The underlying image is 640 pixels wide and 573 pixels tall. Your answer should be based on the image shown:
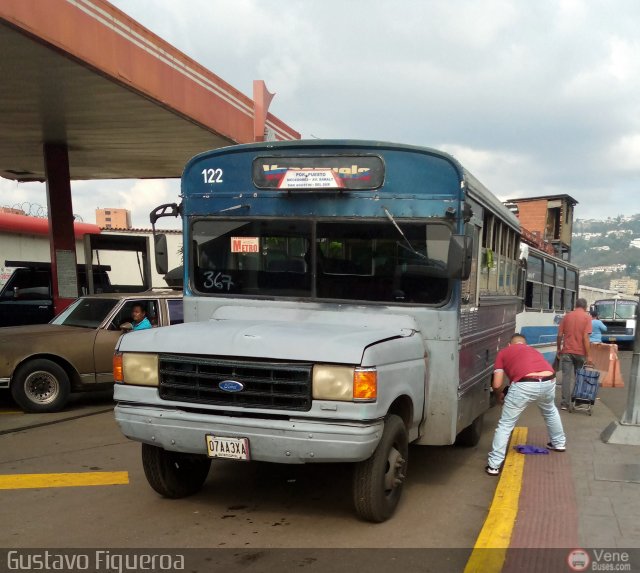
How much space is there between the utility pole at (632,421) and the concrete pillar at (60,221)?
36.9 ft

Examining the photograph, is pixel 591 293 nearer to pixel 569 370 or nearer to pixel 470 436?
pixel 569 370

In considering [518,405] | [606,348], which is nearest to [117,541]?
[518,405]

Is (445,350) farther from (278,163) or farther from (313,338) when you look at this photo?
(278,163)

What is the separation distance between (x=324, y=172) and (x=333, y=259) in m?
0.72

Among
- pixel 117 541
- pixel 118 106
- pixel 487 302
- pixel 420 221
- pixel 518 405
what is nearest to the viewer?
pixel 117 541

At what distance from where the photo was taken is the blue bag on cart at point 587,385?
9109mm

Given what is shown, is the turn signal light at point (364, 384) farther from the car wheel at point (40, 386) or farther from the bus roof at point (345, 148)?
the car wheel at point (40, 386)

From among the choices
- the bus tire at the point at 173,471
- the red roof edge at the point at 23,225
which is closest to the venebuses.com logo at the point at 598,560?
the bus tire at the point at 173,471

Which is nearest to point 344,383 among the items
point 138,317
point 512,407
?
point 512,407

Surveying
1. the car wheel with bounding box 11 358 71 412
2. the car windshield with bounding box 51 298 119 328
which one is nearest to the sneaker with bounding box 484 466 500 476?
the car wheel with bounding box 11 358 71 412

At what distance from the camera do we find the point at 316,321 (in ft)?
16.6

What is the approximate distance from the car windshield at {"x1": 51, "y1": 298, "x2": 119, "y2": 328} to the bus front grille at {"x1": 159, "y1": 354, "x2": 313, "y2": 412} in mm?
5489

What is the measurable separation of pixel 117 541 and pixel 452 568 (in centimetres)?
222

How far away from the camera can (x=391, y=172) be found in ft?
16.6
